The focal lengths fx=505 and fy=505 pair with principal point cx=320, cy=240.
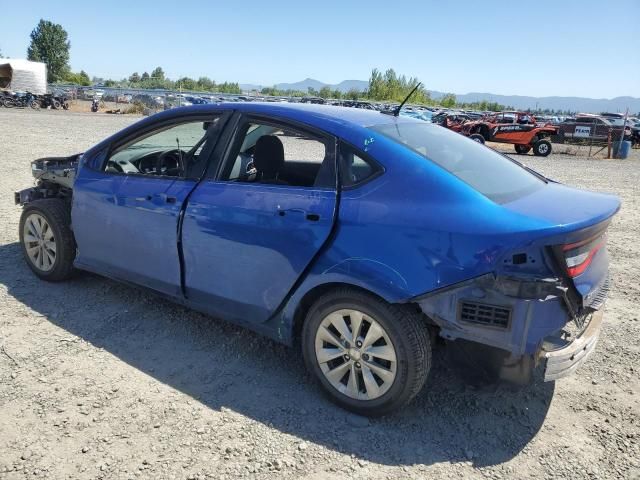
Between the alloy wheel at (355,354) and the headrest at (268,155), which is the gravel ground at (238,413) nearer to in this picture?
the alloy wheel at (355,354)

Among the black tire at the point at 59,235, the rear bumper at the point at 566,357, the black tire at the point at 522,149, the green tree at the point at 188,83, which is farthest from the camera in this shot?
the green tree at the point at 188,83

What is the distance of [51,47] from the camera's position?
9344 centimetres

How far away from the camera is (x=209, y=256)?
3199 millimetres

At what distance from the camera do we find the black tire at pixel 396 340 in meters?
2.55

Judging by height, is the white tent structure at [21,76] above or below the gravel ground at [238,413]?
above

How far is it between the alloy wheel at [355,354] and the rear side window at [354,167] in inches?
27.8

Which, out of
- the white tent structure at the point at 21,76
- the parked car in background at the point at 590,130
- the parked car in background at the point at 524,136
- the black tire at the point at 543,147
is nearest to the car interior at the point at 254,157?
the parked car in background at the point at 524,136

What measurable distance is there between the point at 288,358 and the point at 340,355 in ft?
2.38

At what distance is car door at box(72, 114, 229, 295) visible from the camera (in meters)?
3.39

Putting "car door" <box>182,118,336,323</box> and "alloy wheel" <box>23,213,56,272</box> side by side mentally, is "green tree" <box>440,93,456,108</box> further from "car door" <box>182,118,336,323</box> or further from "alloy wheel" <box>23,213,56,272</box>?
"car door" <box>182,118,336,323</box>

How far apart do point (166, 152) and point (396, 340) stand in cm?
253

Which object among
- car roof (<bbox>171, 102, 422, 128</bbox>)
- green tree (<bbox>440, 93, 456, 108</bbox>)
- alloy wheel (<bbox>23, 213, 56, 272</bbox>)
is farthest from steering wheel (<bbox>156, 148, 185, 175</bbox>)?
green tree (<bbox>440, 93, 456, 108</bbox>)

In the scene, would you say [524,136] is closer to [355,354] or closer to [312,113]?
[312,113]

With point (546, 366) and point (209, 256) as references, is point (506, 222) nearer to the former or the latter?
point (546, 366)
